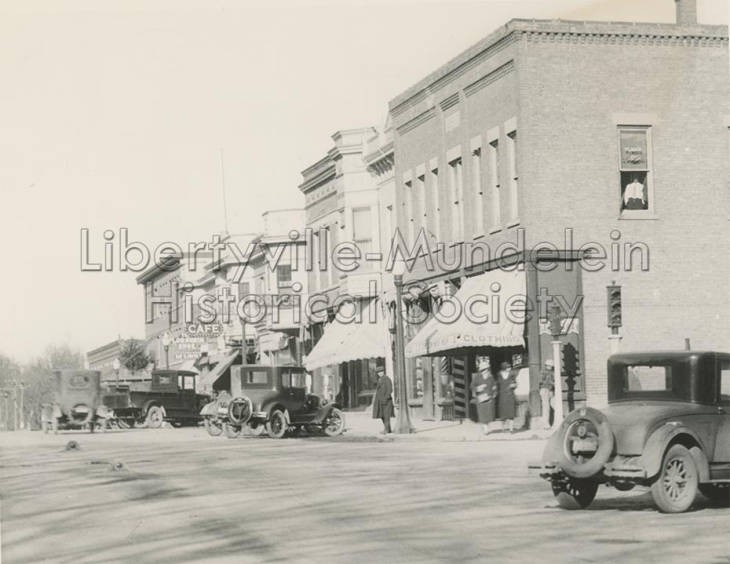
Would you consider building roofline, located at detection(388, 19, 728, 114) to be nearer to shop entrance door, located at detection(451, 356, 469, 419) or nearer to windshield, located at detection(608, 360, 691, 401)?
shop entrance door, located at detection(451, 356, 469, 419)

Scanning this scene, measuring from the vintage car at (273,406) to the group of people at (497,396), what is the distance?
4.16ft

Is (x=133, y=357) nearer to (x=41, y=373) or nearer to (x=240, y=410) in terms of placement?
(x=41, y=373)

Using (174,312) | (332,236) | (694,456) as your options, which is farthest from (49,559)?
(174,312)

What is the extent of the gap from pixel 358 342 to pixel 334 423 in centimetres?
925

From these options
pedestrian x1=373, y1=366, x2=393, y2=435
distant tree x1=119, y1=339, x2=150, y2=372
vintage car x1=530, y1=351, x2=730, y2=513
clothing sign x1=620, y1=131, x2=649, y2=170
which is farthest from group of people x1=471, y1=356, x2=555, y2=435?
distant tree x1=119, y1=339, x2=150, y2=372

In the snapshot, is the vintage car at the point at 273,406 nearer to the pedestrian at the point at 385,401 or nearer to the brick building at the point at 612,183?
the pedestrian at the point at 385,401

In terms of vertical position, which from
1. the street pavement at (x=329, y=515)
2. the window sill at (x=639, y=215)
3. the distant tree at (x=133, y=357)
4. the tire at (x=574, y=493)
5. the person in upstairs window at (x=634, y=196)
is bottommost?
the street pavement at (x=329, y=515)

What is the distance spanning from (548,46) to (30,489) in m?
18.5

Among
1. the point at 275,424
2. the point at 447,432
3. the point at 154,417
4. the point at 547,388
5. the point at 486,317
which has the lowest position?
the point at 447,432

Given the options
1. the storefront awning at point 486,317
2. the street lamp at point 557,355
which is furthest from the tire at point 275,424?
the street lamp at point 557,355

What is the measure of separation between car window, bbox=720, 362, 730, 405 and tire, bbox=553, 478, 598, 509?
170 centimetres

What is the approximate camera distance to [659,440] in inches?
508

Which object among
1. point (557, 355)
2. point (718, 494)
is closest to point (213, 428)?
point (557, 355)

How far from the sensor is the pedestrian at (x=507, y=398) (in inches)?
1189
